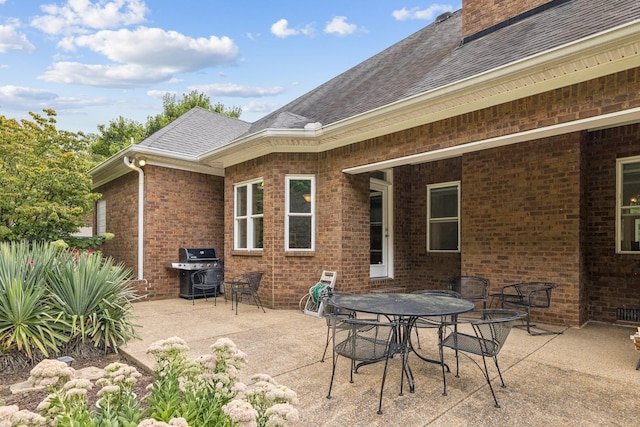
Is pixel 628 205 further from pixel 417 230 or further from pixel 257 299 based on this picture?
pixel 257 299

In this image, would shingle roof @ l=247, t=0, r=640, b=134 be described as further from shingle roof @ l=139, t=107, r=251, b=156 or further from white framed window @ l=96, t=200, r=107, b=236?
white framed window @ l=96, t=200, r=107, b=236

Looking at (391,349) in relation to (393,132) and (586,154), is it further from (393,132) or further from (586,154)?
(586,154)

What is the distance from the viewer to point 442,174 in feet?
27.1

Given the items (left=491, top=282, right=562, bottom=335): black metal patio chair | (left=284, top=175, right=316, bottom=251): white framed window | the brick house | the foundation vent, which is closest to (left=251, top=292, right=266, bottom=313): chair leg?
the brick house

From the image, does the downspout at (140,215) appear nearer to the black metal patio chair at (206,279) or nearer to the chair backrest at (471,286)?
the black metal patio chair at (206,279)

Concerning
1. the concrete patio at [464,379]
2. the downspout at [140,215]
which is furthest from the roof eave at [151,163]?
the concrete patio at [464,379]

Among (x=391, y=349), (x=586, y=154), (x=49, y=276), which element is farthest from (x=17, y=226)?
(x=586, y=154)

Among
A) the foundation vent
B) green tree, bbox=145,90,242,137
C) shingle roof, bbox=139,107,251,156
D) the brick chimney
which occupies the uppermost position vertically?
green tree, bbox=145,90,242,137

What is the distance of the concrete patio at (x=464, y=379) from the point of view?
2.83 m

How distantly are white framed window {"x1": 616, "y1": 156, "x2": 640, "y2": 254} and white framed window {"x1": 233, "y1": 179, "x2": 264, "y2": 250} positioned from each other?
6255mm

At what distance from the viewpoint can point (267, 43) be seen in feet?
46.2

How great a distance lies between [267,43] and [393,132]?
10193 millimetres

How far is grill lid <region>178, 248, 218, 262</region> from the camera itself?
8.77m

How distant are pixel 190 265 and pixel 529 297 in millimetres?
6834
